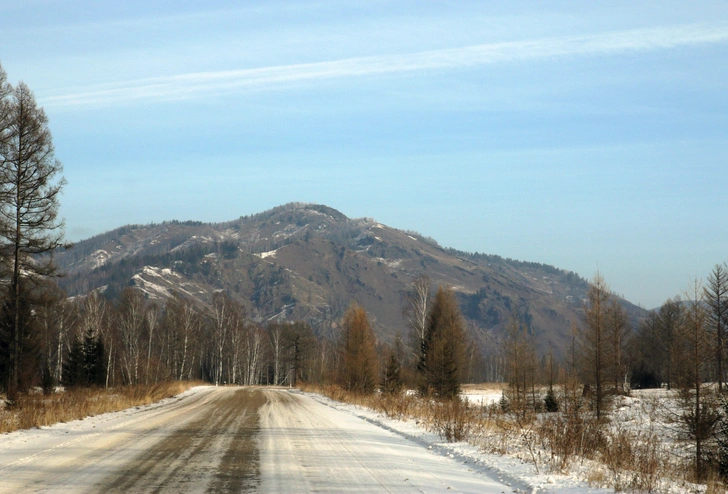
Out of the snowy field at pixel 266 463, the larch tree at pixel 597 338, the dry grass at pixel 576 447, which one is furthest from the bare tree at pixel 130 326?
the dry grass at pixel 576 447

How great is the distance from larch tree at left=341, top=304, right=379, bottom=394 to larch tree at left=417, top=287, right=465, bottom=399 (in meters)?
4.18

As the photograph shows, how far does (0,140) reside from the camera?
27656mm

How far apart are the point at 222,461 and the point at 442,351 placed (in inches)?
1360

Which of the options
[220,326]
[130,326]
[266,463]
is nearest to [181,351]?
[220,326]

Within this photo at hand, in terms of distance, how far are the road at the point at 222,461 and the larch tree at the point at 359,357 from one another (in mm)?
29165

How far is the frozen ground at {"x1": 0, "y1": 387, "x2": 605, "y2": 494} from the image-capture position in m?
9.51

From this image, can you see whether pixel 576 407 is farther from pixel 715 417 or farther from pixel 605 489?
pixel 715 417

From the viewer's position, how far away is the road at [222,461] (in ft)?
30.9

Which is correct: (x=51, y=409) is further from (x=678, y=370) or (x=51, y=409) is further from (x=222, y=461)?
(x=678, y=370)

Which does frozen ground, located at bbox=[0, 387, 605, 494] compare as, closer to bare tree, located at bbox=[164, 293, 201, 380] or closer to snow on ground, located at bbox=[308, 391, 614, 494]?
snow on ground, located at bbox=[308, 391, 614, 494]

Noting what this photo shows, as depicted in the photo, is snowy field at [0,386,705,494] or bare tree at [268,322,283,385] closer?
snowy field at [0,386,705,494]

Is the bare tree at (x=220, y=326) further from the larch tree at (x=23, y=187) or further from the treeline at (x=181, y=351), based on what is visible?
the larch tree at (x=23, y=187)

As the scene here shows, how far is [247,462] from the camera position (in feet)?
38.0

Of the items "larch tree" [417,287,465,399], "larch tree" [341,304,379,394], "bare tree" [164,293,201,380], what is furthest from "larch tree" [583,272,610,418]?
"bare tree" [164,293,201,380]
